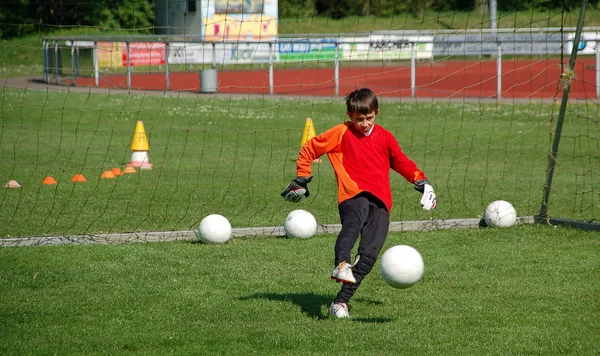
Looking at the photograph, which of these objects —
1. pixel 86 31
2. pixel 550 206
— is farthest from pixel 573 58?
pixel 86 31

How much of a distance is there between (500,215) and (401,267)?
155 inches

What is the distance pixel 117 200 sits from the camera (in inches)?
432

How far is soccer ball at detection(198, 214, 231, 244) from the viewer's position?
332 inches

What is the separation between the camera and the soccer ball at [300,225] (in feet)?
28.7

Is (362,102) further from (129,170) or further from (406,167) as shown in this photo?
(129,170)

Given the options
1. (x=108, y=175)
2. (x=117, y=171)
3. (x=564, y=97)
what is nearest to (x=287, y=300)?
(x=564, y=97)

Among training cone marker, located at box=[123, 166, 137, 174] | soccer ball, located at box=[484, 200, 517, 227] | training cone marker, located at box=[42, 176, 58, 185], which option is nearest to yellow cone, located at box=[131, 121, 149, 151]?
training cone marker, located at box=[123, 166, 137, 174]

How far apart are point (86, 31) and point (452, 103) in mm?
15821

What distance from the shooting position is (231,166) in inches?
561

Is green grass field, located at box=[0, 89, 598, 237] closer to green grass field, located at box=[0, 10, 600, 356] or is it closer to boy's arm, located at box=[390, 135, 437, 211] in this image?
green grass field, located at box=[0, 10, 600, 356]

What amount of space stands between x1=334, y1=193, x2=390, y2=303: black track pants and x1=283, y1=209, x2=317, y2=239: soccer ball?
8.47 feet

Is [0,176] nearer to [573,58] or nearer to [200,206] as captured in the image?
[200,206]

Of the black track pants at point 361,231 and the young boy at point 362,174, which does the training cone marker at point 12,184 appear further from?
the black track pants at point 361,231

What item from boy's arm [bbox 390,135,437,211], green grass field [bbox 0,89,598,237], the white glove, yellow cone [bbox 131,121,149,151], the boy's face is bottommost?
green grass field [bbox 0,89,598,237]
